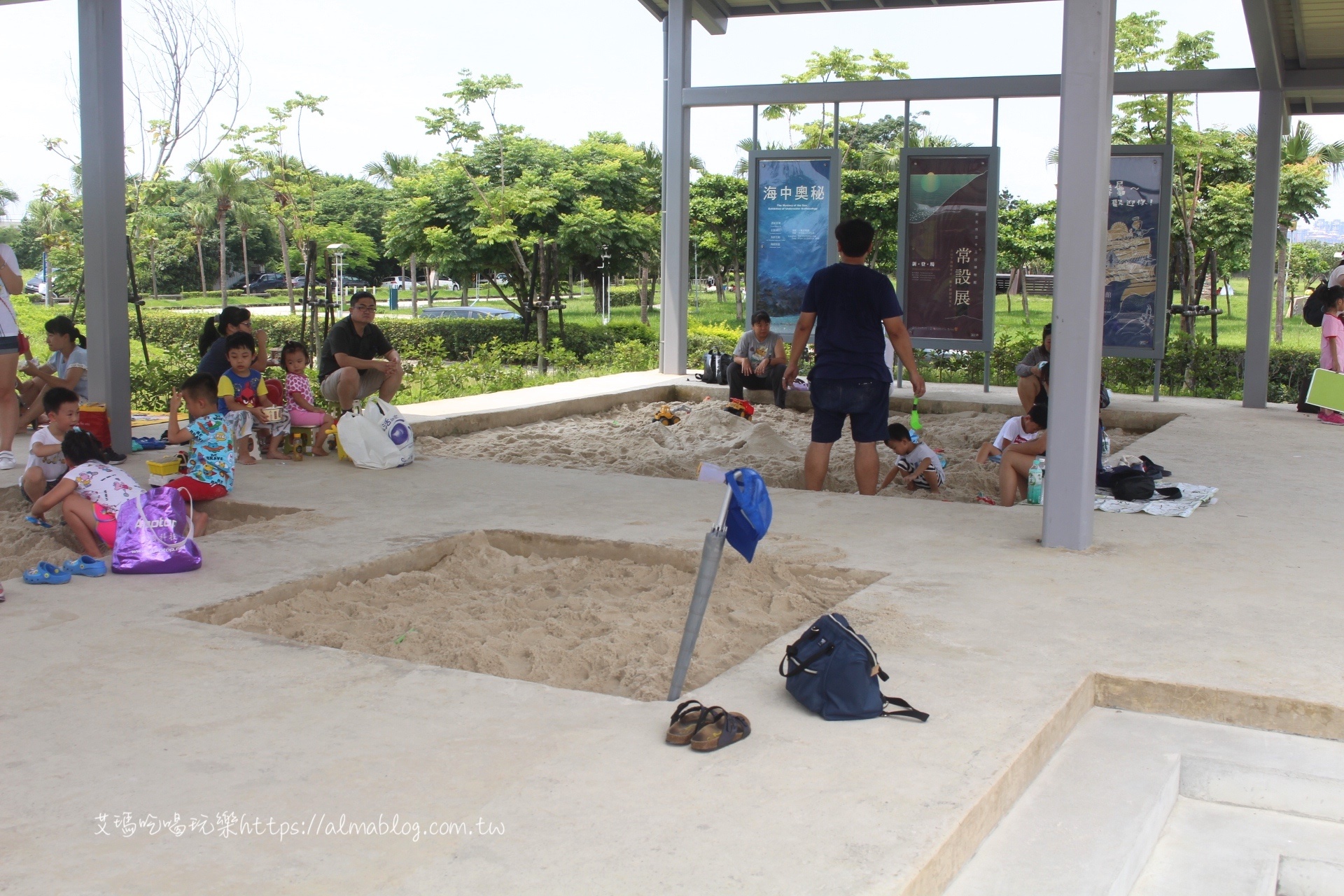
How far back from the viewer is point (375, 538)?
538 cm

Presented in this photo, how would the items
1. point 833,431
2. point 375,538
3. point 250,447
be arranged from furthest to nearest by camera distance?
point 250,447
point 833,431
point 375,538

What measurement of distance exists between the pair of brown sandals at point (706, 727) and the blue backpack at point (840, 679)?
25cm

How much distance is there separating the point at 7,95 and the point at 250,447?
29.6 metres

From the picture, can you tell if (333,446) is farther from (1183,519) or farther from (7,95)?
(7,95)

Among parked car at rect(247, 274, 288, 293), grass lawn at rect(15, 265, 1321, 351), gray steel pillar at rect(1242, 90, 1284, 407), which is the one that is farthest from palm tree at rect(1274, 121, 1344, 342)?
parked car at rect(247, 274, 288, 293)

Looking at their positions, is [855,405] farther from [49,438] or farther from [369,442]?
[49,438]

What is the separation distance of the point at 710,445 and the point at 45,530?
4932 mm

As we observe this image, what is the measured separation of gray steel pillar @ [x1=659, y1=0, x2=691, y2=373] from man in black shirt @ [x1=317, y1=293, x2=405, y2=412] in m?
5.02

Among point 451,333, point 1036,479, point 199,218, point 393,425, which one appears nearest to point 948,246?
point 1036,479

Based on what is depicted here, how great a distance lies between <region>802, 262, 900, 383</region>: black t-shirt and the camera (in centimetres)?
624

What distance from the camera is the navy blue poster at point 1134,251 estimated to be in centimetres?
1144

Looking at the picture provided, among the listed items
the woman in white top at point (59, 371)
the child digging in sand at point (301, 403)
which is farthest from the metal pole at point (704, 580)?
the woman in white top at point (59, 371)

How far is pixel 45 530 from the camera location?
18.7 ft

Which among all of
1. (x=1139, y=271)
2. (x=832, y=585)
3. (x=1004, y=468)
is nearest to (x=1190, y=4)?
(x=1139, y=271)
